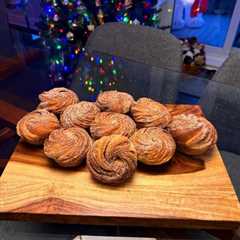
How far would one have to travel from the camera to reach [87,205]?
17.6 inches

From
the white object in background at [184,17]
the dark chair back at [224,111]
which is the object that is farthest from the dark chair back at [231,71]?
the white object in background at [184,17]

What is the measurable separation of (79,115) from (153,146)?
0.16m

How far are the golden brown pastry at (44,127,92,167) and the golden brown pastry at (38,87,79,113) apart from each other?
9cm

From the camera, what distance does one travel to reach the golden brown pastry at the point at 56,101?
57 centimetres

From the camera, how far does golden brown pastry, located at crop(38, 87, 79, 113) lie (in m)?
0.57

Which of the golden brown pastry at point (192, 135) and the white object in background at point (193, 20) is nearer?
the golden brown pastry at point (192, 135)

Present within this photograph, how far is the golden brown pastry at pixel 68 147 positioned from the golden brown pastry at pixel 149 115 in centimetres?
11

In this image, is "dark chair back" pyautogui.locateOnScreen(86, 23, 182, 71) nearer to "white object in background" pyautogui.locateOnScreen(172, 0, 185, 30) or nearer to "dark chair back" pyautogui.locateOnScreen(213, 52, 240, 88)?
"dark chair back" pyautogui.locateOnScreen(213, 52, 240, 88)

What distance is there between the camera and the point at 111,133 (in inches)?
19.8

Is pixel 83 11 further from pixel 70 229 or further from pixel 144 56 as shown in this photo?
pixel 70 229

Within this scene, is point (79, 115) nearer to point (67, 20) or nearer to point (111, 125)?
point (111, 125)

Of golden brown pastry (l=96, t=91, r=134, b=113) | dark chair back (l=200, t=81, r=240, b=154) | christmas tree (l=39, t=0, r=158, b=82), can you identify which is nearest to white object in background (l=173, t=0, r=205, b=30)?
christmas tree (l=39, t=0, r=158, b=82)

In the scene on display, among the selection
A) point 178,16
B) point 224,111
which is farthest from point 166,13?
point 224,111

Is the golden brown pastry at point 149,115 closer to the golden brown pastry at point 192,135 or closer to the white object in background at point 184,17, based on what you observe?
the golden brown pastry at point 192,135
